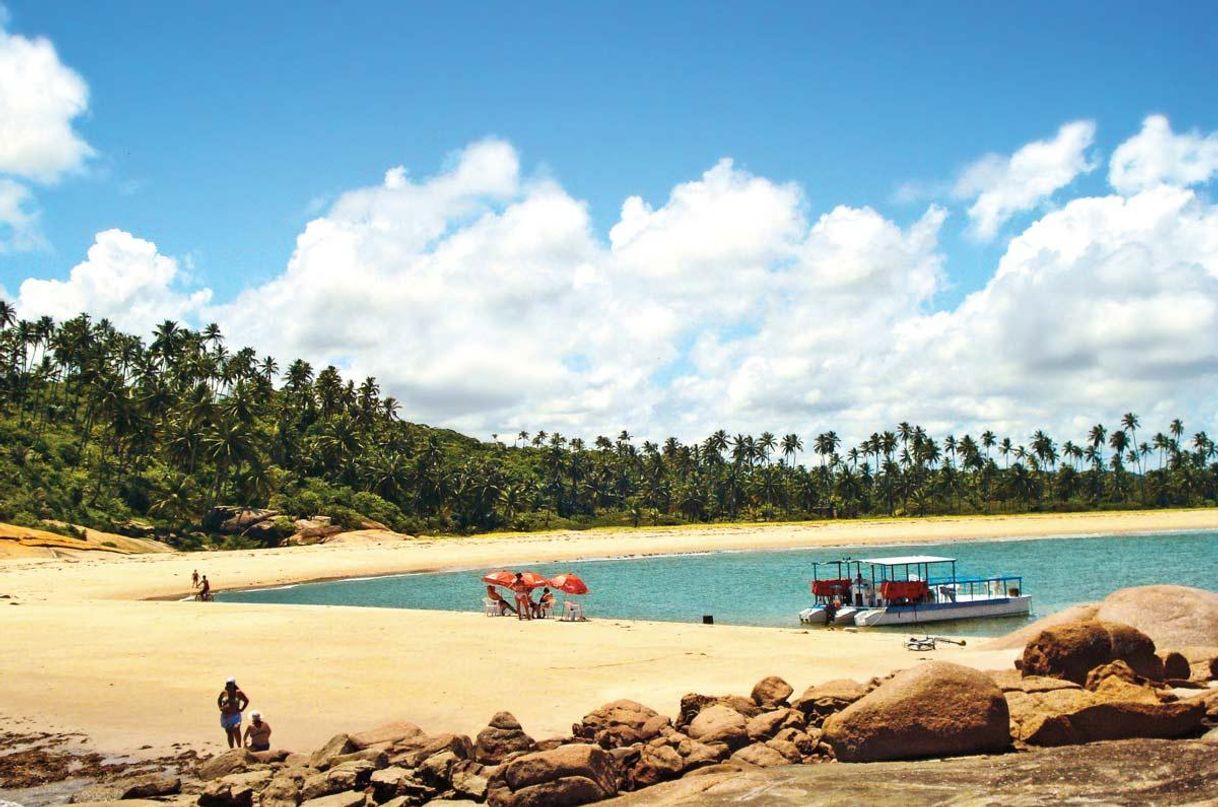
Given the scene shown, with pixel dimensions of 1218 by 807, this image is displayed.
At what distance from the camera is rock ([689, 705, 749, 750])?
43.1ft

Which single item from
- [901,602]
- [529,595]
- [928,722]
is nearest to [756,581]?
[901,602]

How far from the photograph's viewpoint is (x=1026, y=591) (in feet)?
165

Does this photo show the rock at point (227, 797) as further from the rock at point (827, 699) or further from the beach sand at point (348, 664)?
the rock at point (827, 699)

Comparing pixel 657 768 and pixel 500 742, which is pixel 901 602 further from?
pixel 657 768

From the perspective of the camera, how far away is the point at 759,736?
13422mm

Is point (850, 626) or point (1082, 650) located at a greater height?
point (1082, 650)

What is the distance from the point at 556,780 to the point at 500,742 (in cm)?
297

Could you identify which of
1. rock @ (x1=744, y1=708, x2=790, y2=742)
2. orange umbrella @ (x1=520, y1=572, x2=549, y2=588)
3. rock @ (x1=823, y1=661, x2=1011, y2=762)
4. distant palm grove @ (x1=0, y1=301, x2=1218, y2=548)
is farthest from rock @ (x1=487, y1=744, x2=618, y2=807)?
distant palm grove @ (x1=0, y1=301, x2=1218, y2=548)

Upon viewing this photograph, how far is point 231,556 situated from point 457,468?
5836 cm

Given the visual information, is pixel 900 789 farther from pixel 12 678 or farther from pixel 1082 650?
pixel 12 678

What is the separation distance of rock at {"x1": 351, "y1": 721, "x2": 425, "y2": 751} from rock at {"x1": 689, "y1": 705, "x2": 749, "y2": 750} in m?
4.50

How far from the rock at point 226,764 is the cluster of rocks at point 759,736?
0.02m

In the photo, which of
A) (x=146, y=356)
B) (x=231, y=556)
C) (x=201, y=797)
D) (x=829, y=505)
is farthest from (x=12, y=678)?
(x=829, y=505)

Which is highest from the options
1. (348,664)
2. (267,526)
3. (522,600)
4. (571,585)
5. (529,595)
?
(267,526)
